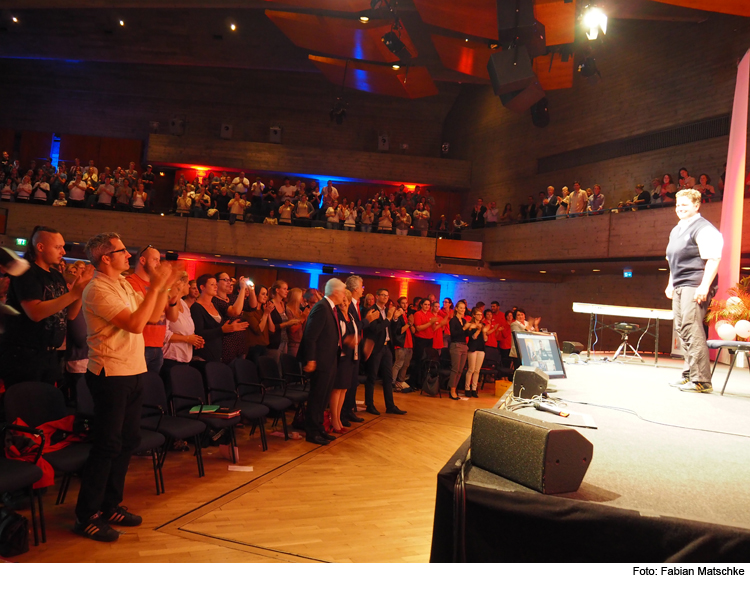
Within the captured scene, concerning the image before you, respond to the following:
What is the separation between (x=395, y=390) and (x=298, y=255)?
19.8 ft

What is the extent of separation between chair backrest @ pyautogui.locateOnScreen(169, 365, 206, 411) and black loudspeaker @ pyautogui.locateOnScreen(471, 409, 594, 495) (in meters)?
2.91

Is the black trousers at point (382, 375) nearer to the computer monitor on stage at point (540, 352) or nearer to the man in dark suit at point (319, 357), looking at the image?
the man in dark suit at point (319, 357)

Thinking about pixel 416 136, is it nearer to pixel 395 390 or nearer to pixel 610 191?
pixel 610 191

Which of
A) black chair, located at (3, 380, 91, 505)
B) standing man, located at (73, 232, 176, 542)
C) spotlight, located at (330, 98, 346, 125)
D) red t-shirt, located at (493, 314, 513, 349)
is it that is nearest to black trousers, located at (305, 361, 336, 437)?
black chair, located at (3, 380, 91, 505)

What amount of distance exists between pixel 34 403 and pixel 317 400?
2434 mm

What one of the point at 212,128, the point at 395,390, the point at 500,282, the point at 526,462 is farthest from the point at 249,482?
the point at 212,128

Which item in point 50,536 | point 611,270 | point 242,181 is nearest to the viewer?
point 50,536

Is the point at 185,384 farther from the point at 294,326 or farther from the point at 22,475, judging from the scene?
the point at 294,326

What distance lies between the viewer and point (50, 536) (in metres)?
2.72

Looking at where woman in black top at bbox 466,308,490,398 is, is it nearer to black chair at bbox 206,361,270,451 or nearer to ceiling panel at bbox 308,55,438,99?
black chair at bbox 206,361,270,451

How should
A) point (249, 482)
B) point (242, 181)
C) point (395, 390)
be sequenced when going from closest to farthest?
point (249, 482)
point (395, 390)
point (242, 181)

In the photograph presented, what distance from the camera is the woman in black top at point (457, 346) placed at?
26.8ft

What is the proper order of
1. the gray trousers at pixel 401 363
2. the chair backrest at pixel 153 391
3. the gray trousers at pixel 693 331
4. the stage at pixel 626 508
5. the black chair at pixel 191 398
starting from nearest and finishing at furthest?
the stage at pixel 626 508 < the gray trousers at pixel 693 331 < the chair backrest at pixel 153 391 < the black chair at pixel 191 398 < the gray trousers at pixel 401 363

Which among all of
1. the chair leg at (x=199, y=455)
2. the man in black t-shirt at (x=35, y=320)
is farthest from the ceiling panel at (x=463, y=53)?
the man in black t-shirt at (x=35, y=320)
